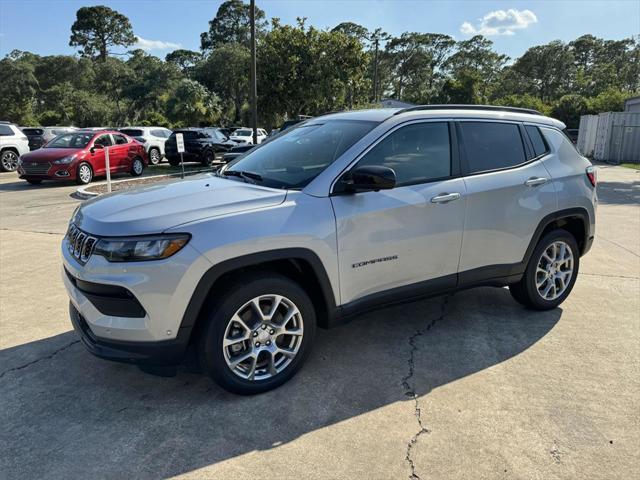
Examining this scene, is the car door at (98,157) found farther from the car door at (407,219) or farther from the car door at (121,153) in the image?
the car door at (407,219)

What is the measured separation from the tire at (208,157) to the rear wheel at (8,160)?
6753mm

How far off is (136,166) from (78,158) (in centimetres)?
247

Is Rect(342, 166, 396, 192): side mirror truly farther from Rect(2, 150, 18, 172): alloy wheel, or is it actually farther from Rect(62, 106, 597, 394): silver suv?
Rect(2, 150, 18, 172): alloy wheel

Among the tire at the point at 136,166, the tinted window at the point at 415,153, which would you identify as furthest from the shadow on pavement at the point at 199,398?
the tire at the point at 136,166

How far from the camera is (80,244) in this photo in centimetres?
302

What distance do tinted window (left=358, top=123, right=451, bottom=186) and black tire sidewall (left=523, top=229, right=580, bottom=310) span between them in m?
1.24

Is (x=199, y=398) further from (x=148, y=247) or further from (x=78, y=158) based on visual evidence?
(x=78, y=158)

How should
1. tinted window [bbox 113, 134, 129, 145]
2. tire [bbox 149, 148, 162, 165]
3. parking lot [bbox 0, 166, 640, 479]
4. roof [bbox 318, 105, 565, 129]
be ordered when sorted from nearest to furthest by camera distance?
parking lot [bbox 0, 166, 640, 479] → roof [bbox 318, 105, 565, 129] → tinted window [bbox 113, 134, 129, 145] → tire [bbox 149, 148, 162, 165]

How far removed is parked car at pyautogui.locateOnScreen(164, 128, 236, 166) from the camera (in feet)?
62.9

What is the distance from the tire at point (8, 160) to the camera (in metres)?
17.9

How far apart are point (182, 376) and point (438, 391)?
1745 millimetres

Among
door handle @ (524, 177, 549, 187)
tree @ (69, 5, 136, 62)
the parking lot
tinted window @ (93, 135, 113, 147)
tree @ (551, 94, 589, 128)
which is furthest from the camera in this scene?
tree @ (69, 5, 136, 62)

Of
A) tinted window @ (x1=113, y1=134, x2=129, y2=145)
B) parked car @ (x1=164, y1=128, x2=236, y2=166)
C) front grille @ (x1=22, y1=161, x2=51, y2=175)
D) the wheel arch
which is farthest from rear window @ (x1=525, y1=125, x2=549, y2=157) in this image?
parked car @ (x1=164, y1=128, x2=236, y2=166)

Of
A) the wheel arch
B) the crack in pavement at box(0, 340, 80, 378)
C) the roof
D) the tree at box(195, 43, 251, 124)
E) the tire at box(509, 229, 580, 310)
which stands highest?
the tree at box(195, 43, 251, 124)
